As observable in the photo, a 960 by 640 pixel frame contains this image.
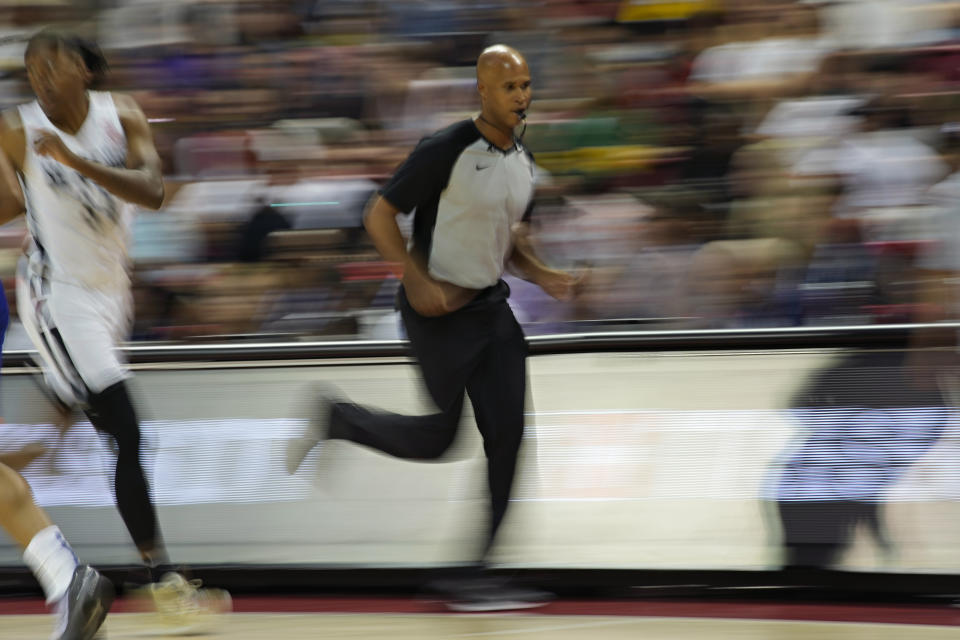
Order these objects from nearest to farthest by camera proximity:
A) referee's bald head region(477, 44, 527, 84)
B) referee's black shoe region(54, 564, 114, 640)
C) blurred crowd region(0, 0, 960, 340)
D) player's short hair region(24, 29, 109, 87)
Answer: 1. referee's black shoe region(54, 564, 114, 640)
2. player's short hair region(24, 29, 109, 87)
3. referee's bald head region(477, 44, 527, 84)
4. blurred crowd region(0, 0, 960, 340)

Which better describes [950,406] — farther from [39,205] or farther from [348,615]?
[39,205]

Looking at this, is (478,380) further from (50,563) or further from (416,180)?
(50,563)

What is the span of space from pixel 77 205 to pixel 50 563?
90 centimetres

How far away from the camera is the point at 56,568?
301 centimetres

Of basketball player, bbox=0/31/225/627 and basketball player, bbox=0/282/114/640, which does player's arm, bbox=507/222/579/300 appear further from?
basketball player, bbox=0/282/114/640

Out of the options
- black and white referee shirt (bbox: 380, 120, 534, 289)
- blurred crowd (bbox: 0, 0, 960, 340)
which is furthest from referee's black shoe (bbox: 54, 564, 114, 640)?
blurred crowd (bbox: 0, 0, 960, 340)

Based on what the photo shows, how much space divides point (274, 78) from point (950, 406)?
13.4 ft

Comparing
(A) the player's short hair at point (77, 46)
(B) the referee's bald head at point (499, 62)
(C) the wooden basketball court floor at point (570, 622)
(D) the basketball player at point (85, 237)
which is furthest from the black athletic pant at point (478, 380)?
(A) the player's short hair at point (77, 46)

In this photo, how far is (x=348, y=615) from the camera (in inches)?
141

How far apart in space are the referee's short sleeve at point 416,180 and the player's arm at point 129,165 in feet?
2.01

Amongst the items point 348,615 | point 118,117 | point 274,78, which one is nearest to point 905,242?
point 348,615

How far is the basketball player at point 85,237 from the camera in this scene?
3.22 meters

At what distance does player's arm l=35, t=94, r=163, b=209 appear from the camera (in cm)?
305

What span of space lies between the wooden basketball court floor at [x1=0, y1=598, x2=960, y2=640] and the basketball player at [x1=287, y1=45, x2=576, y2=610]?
0.50 feet
